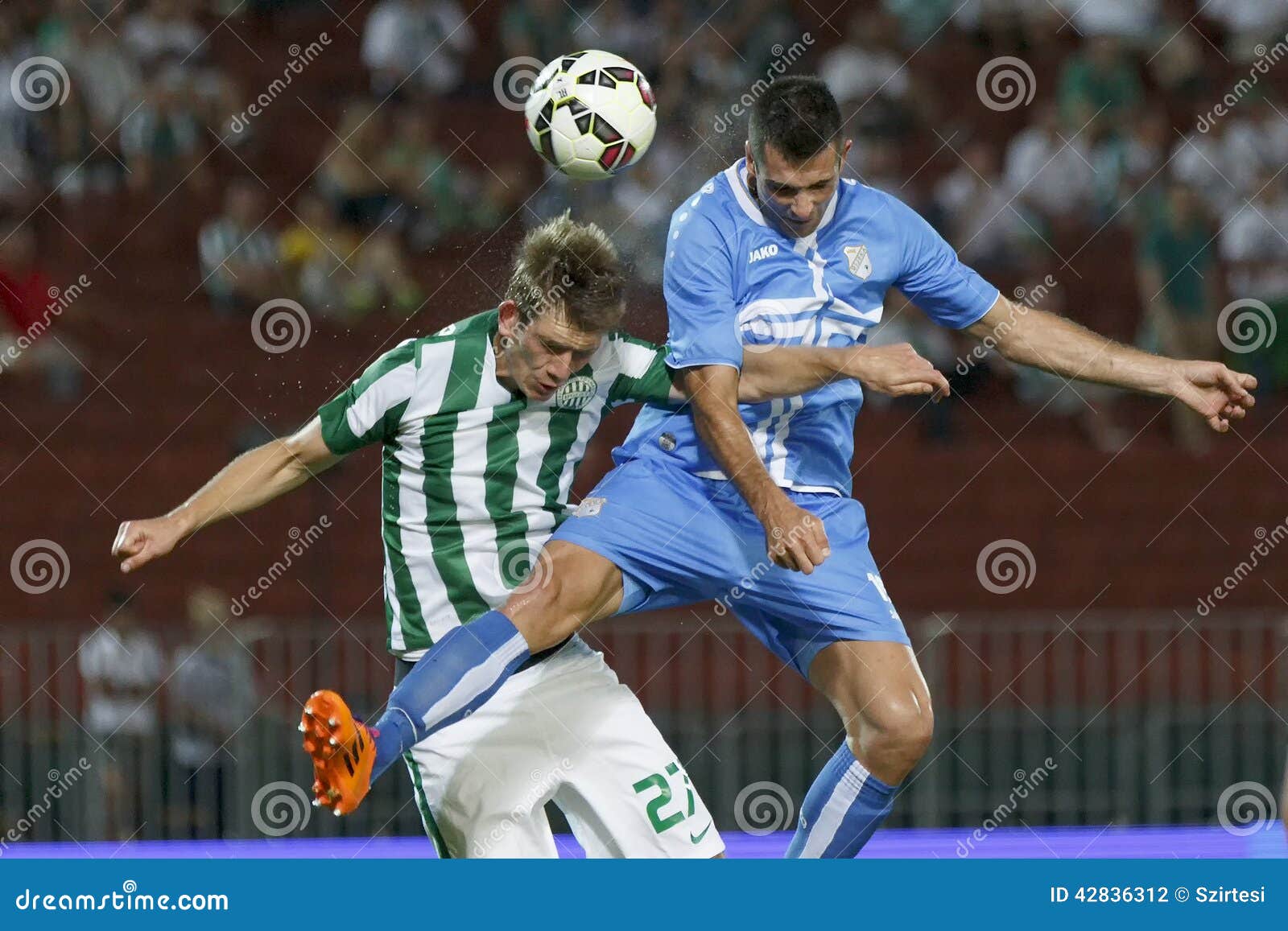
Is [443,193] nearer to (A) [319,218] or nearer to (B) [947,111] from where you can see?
(A) [319,218]

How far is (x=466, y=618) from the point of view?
184 inches

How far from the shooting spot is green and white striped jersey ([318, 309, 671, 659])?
15.3 feet

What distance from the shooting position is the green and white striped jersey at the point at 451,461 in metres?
4.66

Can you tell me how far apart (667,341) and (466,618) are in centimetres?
98

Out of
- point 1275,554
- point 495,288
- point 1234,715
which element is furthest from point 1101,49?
point 495,288

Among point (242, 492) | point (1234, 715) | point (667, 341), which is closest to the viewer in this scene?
point (242, 492)

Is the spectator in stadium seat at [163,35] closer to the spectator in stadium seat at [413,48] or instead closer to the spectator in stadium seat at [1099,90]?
the spectator in stadium seat at [413,48]

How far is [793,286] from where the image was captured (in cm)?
495

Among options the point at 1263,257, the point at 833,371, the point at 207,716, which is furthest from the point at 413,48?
the point at 833,371

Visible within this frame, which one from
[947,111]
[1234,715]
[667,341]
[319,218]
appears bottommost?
[1234,715]

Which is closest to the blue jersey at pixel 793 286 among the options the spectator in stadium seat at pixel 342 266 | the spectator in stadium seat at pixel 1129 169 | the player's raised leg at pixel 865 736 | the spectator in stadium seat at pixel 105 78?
the player's raised leg at pixel 865 736

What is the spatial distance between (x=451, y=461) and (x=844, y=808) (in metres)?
1.48

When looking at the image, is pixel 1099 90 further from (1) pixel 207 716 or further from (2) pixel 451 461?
(2) pixel 451 461

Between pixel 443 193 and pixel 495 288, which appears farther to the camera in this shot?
pixel 443 193
